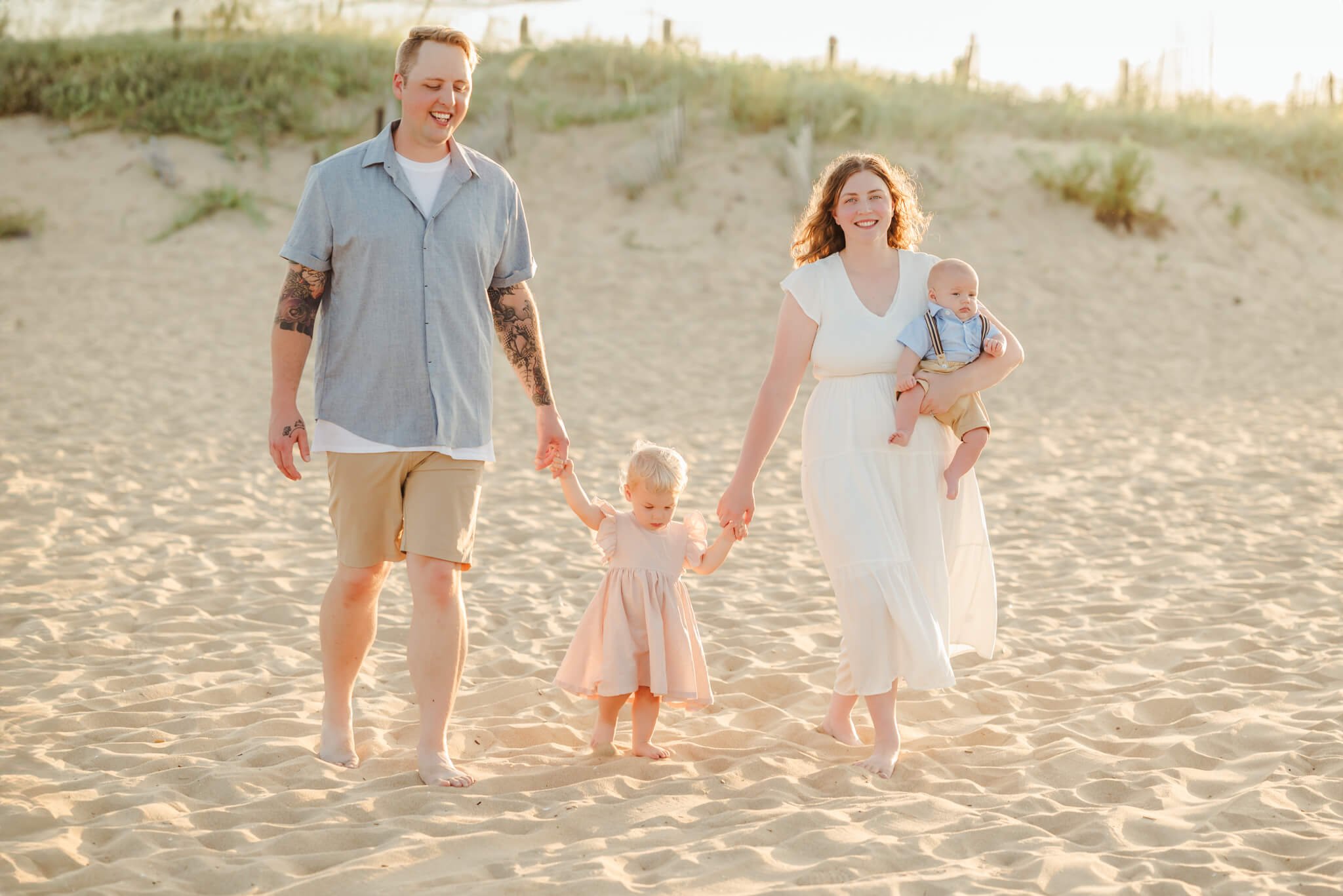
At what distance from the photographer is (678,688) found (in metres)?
3.47

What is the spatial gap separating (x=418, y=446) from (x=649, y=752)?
1183 millimetres

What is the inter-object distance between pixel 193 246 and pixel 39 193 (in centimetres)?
247

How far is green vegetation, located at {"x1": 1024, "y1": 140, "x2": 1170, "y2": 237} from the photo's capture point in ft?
53.8

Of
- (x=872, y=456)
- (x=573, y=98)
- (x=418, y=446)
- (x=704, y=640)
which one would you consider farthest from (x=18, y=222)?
(x=872, y=456)

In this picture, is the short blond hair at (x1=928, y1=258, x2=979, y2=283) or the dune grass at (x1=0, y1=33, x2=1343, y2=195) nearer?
the short blond hair at (x1=928, y1=258, x2=979, y2=283)

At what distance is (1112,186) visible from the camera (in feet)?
54.1

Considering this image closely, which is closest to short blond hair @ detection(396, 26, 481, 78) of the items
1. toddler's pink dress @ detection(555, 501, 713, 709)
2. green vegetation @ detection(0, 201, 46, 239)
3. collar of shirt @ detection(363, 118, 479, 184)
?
collar of shirt @ detection(363, 118, 479, 184)

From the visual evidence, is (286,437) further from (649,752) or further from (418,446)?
(649,752)

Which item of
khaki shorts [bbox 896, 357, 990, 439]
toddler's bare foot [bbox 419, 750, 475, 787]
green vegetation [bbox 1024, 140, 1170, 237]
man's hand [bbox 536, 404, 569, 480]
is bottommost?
toddler's bare foot [bbox 419, 750, 475, 787]

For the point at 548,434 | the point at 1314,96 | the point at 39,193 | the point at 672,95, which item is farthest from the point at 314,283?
the point at 1314,96

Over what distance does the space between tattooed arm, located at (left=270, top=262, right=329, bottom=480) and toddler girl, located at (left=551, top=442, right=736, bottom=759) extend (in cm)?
74

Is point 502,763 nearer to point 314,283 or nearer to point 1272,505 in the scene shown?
point 314,283

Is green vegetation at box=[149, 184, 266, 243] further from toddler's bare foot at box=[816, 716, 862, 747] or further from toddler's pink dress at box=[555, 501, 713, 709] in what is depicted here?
toddler's bare foot at box=[816, 716, 862, 747]

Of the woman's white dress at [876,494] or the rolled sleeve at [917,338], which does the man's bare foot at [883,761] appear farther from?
the rolled sleeve at [917,338]
